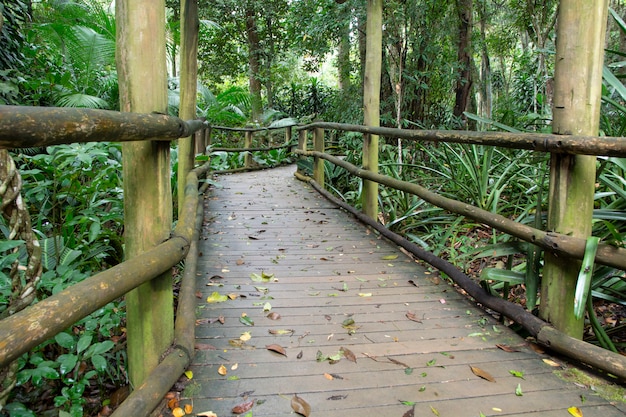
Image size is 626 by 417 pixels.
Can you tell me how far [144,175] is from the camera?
181 centimetres

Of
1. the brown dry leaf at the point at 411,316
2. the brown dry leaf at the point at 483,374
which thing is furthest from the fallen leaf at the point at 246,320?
the brown dry leaf at the point at 483,374

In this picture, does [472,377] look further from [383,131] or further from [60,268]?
[383,131]

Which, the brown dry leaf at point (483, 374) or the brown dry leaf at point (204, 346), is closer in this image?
the brown dry leaf at point (483, 374)

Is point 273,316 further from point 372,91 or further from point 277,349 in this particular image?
point 372,91

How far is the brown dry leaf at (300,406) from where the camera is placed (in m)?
1.76

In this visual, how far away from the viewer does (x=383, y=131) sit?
427 cm

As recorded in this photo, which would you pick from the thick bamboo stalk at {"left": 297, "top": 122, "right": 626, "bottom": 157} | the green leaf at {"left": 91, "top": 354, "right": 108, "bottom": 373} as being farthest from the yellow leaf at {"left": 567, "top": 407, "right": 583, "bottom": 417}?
the green leaf at {"left": 91, "top": 354, "right": 108, "bottom": 373}

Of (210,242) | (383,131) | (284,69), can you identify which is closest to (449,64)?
(383,131)

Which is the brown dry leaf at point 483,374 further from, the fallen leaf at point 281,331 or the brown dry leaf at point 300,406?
the fallen leaf at point 281,331

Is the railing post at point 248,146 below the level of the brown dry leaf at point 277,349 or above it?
above

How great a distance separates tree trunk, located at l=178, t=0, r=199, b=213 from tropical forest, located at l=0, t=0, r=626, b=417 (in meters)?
0.11

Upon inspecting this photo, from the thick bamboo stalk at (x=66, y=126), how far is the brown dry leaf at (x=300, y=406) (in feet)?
3.57

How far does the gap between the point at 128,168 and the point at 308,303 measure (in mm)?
1418

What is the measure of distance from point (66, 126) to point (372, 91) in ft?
13.5
